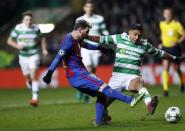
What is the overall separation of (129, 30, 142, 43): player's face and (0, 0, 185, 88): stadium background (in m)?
13.1

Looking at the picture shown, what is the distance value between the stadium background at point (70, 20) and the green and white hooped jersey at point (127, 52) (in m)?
13.0

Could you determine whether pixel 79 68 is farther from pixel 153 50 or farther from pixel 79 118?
pixel 79 118

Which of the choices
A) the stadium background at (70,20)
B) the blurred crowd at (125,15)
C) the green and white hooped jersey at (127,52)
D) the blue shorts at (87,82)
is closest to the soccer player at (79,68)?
the blue shorts at (87,82)

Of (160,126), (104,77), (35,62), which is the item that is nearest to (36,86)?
(35,62)

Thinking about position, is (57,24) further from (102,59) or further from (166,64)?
(166,64)

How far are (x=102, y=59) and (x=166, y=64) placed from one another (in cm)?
937

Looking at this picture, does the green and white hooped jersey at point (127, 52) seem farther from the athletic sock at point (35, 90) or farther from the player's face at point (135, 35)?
the athletic sock at point (35, 90)

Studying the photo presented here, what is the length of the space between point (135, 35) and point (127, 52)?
36cm

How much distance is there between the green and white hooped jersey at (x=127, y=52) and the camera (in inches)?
502

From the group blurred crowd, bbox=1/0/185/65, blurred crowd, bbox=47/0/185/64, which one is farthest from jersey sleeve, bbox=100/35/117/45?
blurred crowd, bbox=47/0/185/64

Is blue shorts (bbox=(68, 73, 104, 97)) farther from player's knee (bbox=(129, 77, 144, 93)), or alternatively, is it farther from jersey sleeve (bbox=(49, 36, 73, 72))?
player's knee (bbox=(129, 77, 144, 93))

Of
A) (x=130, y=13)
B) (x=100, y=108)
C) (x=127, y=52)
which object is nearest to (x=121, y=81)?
(x=127, y=52)

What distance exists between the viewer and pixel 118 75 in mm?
12828

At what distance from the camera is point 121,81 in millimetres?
12766
